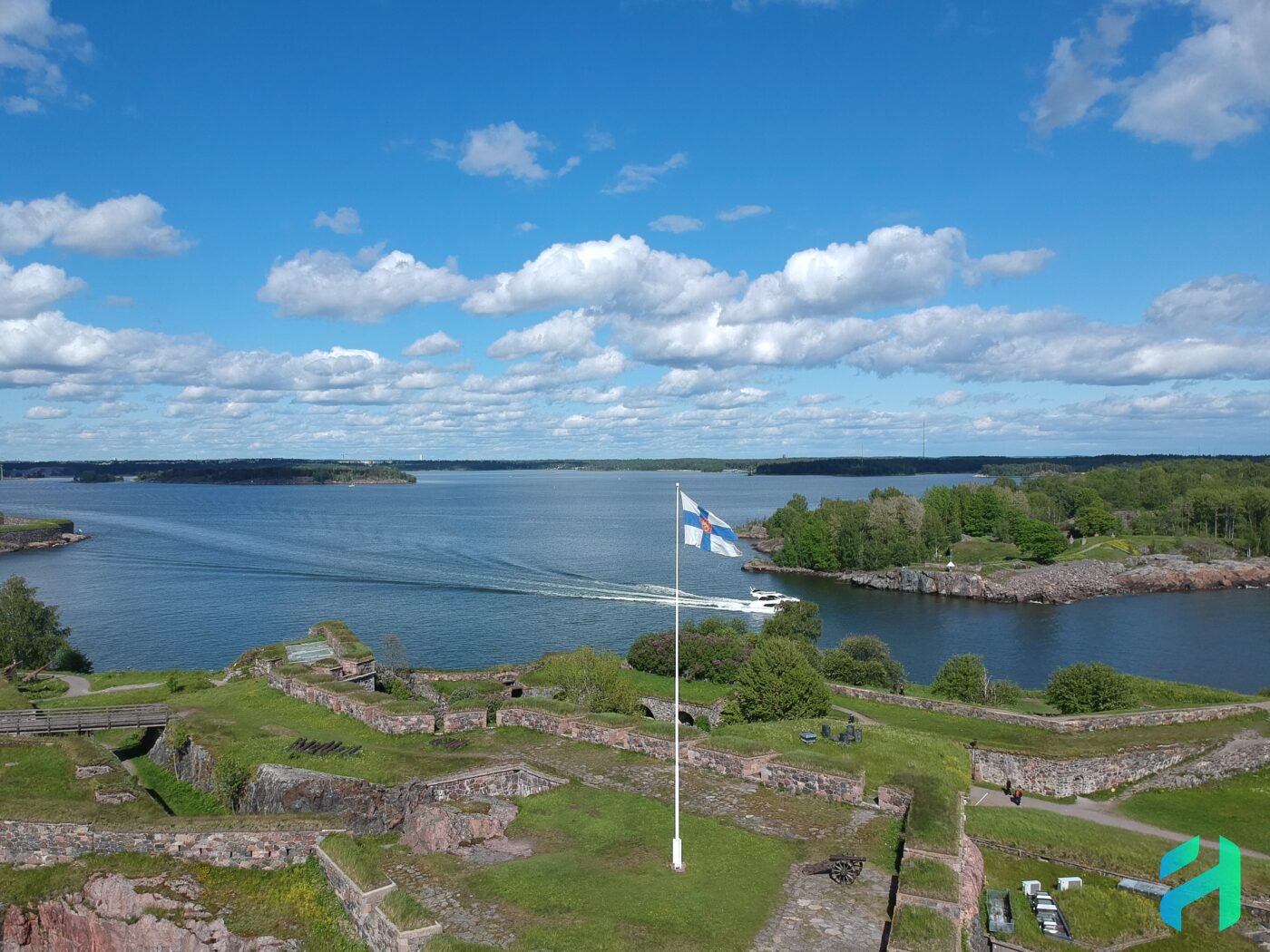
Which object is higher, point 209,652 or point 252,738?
point 252,738

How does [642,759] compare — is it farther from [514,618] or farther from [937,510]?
[937,510]

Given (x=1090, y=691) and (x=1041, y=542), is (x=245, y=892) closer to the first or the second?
(x=1090, y=691)

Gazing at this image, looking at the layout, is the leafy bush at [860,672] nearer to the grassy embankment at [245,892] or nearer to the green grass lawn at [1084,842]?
the green grass lawn at [1084,842]

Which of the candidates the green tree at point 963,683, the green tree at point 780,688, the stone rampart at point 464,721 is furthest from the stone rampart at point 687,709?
the green tree at point 963,683

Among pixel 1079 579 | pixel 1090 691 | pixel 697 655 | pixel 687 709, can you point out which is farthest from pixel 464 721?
pixel 1079 579

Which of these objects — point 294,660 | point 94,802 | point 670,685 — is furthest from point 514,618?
point 94,802

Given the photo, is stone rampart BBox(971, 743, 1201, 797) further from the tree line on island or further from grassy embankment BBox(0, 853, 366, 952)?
the tree line on island

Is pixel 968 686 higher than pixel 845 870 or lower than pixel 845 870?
lower
